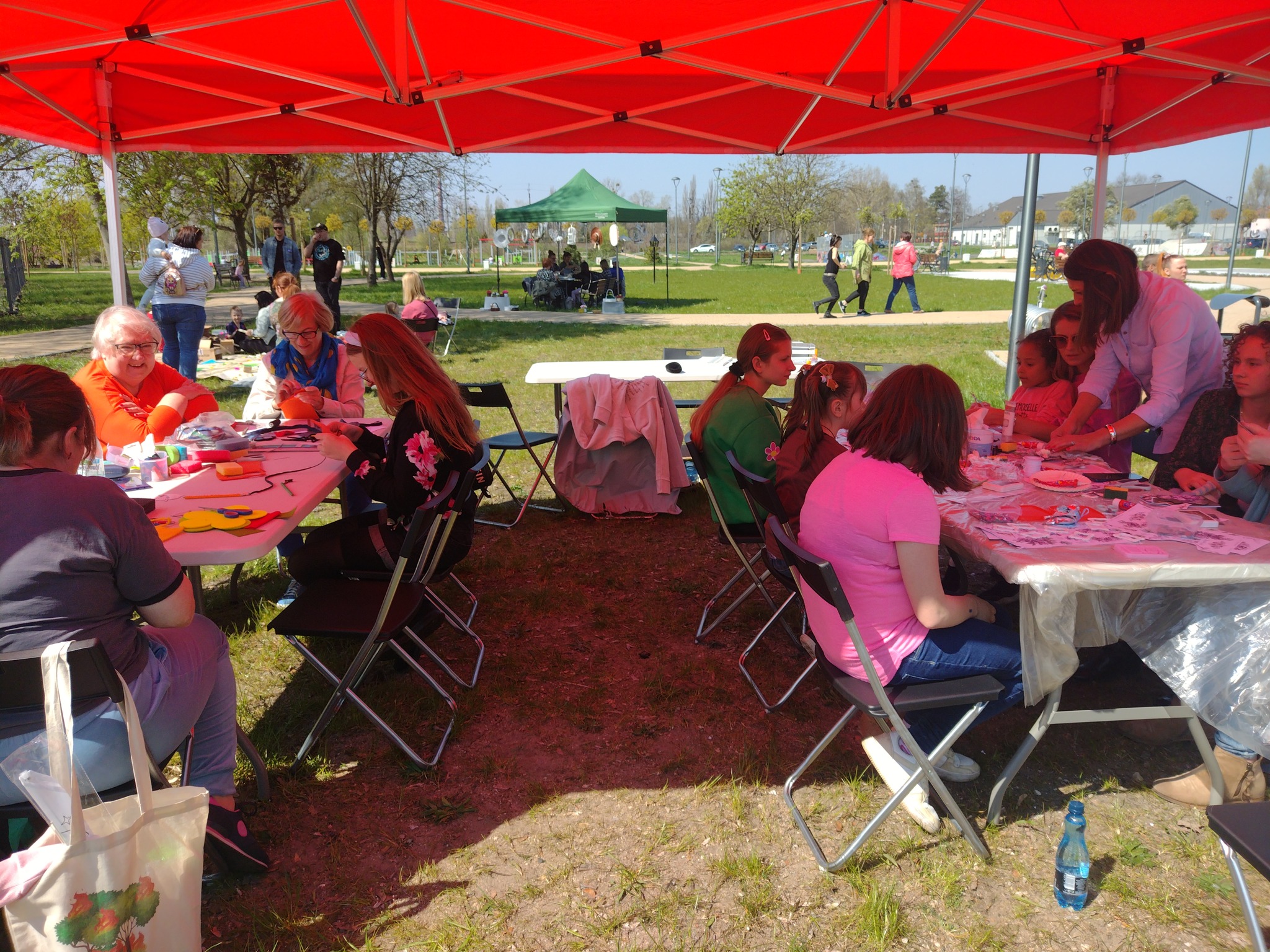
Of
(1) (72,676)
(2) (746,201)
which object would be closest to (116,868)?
(1) (72,676)

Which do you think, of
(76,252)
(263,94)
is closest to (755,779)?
(263,94)

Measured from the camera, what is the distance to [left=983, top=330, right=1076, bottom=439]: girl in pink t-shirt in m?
3.84

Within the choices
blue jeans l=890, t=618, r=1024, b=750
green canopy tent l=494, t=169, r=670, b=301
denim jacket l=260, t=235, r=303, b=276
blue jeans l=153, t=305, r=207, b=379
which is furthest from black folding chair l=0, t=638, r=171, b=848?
green canopy tent l=494, t=169, r=670, b=301

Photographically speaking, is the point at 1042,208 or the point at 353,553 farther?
the point at 1042,208

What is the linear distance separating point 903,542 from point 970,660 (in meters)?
0.39

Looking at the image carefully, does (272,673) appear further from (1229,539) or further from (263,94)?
(1229,539)

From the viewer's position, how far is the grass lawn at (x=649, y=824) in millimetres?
2088

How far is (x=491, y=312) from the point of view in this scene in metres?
17.3

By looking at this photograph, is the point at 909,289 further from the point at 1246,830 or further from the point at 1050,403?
the point at 1246,830

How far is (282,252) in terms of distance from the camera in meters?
12.6

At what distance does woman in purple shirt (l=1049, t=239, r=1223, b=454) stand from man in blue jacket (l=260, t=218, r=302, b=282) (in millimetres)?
10796

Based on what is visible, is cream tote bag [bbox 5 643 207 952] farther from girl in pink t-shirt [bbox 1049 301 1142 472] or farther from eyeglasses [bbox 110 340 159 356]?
girl in pink t-shirt [bbox 1049 301 1142 472]

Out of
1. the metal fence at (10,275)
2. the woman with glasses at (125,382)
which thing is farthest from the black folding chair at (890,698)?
the metal fence at (10,275)

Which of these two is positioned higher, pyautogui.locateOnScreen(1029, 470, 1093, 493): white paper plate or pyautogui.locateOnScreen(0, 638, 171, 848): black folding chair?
pyautogui.locateOnScreen(1029, 470, 1093, 493): white paper plate
